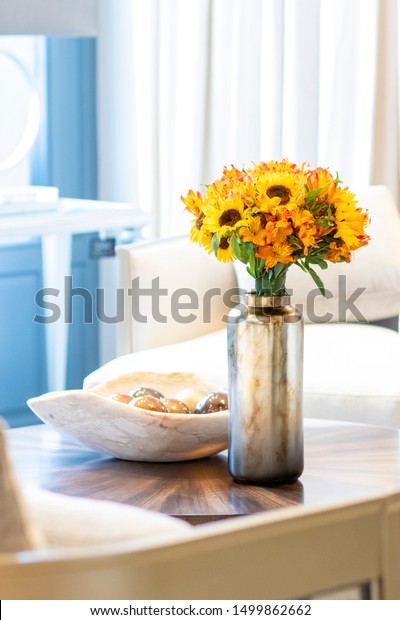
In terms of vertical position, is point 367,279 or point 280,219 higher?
point 280,219

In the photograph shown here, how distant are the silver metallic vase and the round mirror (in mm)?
2027

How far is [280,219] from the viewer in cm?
157

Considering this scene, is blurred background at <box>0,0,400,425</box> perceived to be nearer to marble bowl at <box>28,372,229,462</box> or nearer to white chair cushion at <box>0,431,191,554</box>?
marble bowl at <box>28,372,229,462</box>

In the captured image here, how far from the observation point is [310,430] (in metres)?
1.99

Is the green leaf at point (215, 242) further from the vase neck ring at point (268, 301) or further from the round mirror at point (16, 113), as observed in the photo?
the round mirror at point (16, 113)

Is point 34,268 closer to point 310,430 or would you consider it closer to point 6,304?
point 6,304

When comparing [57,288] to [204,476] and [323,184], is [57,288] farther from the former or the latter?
[323,184]

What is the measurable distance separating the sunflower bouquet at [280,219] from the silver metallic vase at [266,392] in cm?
7

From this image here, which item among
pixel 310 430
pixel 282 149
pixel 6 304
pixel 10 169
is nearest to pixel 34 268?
pixel 6 304

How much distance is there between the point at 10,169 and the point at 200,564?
2.91m

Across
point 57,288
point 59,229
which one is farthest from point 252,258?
point 57,288

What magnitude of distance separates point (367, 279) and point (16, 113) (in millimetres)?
1373

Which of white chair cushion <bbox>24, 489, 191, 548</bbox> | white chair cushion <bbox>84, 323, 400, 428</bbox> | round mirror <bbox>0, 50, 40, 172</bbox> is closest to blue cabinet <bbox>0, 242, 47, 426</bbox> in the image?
round mirror <bbox>0, 50, 40, 172</bbox>

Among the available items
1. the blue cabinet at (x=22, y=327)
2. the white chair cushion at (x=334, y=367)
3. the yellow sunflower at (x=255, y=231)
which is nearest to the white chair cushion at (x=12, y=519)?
the yellow sunflower at (x=255, y=231)
